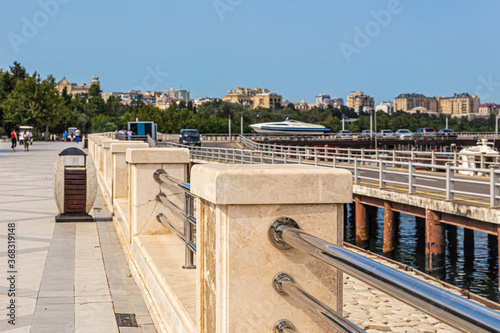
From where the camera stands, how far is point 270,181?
117 inches

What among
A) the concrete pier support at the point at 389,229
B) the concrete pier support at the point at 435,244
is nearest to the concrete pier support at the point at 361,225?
the concrete pier support at the point at 389,229

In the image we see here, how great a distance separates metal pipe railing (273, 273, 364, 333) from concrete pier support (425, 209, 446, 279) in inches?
537

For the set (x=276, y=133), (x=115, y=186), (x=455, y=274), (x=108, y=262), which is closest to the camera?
(x=108, y=262)

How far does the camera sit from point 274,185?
2.97 m

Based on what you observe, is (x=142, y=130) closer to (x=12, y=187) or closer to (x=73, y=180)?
(x=12, y=187)

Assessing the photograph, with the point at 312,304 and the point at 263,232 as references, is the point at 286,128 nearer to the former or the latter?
the point at 263,232

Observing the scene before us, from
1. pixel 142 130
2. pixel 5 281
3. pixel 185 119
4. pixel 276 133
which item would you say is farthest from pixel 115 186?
pixel 276 133

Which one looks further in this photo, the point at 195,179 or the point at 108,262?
the point at 108,262

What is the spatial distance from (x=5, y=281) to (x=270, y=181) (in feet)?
14.8

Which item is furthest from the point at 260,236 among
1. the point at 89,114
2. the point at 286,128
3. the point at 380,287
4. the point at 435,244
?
the point at 89,114

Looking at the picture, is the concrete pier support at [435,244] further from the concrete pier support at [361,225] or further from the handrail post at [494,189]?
the concrete pier support at [361,225]

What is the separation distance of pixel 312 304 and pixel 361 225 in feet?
60.4

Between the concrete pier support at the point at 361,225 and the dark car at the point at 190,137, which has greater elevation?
the dark car at the point at 190,137

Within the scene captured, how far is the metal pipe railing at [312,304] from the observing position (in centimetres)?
245
